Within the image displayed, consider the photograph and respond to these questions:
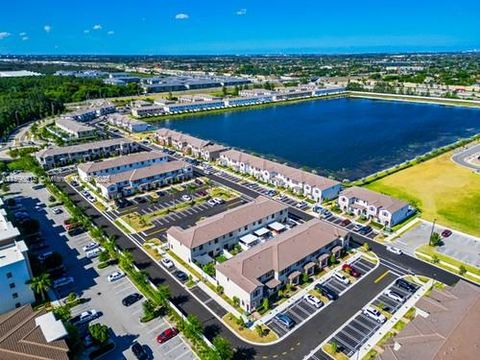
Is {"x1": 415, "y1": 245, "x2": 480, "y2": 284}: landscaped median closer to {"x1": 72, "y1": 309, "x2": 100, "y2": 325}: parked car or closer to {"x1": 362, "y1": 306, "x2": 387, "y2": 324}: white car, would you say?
{"x1": 362, "y1": 306, "x2": 387, "y2": 324}: white car

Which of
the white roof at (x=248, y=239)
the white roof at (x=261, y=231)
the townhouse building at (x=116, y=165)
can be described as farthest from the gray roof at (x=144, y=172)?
the white roof at (x=248, y=239)

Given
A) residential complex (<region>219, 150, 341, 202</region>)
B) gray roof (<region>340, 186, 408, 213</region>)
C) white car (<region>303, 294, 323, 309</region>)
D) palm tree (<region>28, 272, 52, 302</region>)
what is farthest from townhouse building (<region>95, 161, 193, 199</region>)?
white car (<region>303, 294, 323, 309</region>)

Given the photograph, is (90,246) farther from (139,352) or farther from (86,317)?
(139,352)

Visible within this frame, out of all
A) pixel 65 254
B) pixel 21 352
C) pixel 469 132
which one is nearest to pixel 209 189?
pixel 65 254

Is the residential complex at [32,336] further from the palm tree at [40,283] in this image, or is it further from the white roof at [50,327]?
the palm tree at [40,283]

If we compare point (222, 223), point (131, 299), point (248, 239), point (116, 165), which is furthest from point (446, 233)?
point (116, 165)

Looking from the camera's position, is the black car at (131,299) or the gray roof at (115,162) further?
the gray roof at (115,162)
